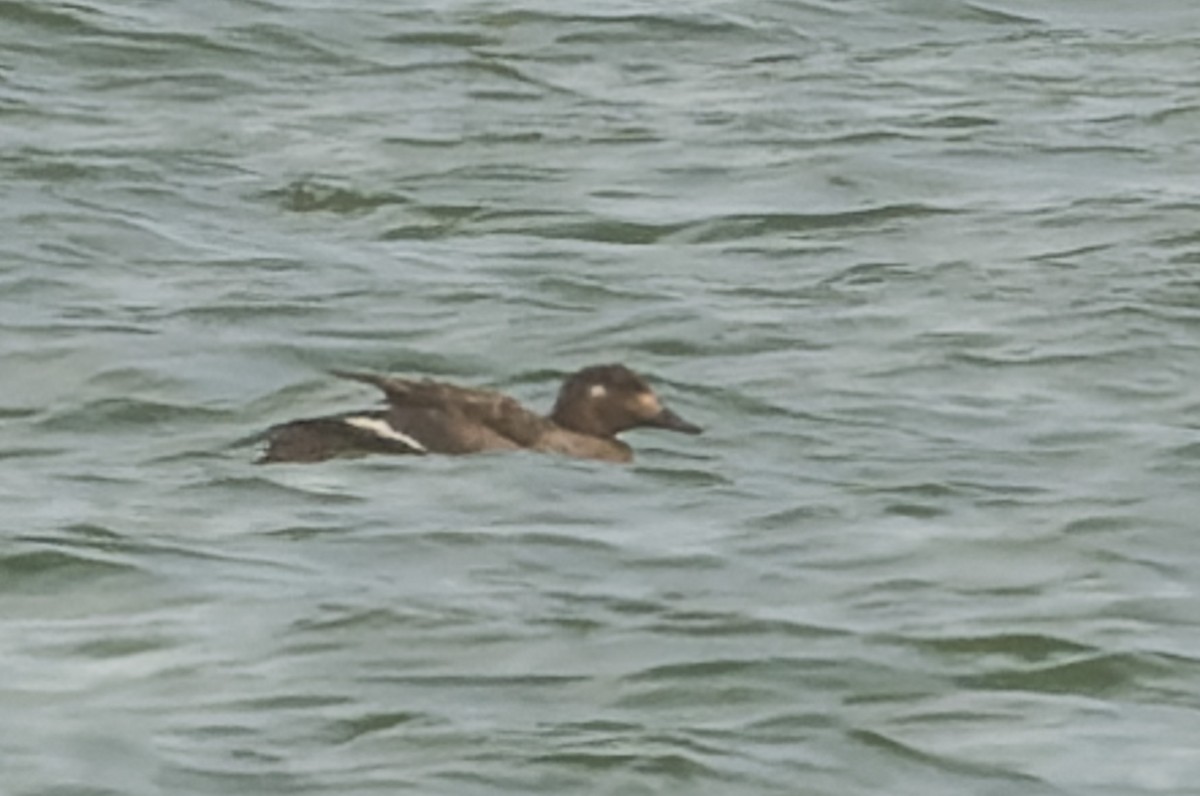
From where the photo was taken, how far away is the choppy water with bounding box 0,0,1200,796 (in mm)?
11891

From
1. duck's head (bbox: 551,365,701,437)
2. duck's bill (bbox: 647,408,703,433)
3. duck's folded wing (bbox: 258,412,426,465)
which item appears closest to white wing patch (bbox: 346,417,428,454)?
duck's folded wing (bbox: 258,412,426,465)

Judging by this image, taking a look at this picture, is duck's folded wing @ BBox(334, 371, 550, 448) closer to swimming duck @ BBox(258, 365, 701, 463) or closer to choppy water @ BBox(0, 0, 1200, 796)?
swimming duck @ BBox(258, 365, 701, 463)

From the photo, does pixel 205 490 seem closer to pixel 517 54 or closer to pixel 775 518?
pixel 775 518

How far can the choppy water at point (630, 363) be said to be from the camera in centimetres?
1189

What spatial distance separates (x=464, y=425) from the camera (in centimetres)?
1490

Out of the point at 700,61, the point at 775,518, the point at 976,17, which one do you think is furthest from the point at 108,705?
the point at 976,17

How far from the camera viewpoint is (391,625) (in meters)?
12.8

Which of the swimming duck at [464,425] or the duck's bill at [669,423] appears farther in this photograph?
the duck's bill at [669,423]

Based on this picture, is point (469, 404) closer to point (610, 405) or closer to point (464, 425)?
point (464, 425)

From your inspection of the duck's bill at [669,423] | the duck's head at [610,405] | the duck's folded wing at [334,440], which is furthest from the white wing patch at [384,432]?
the duck's bill at [669,423]

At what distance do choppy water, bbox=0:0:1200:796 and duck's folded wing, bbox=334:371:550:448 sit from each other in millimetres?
110

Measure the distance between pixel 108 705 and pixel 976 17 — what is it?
11647 mm

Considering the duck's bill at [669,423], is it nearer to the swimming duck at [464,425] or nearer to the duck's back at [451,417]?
the swimming duck at [464,425]

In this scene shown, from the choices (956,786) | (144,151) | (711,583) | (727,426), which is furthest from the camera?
(144,151)
